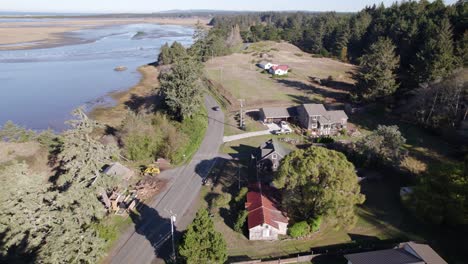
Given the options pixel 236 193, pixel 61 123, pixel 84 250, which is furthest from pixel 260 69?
pixel 84 250

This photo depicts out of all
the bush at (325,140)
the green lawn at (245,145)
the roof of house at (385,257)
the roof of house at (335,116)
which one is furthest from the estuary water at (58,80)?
the roof of house at (385,257)

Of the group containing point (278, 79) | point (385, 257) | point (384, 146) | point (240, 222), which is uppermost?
point (278, 79)

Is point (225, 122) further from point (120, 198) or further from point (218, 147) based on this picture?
point (120, 198)

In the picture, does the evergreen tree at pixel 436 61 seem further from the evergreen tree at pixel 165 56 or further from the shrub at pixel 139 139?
the evergreen tree at pixel 165 56

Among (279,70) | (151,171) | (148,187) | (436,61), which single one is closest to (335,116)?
(436,61)

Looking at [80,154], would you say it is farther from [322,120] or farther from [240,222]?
[322,120]

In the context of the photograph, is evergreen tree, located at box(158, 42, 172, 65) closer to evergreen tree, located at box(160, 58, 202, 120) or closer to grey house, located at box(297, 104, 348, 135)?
evergreen tree, located at box(160, 58, 202, 120)
